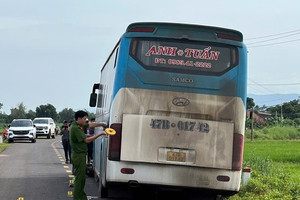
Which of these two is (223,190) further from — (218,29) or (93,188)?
(93,188)

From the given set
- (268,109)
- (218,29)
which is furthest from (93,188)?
(268,109)

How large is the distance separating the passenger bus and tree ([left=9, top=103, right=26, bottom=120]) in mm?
140039

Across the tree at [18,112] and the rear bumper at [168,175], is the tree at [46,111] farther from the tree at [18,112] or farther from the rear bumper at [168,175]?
the rear bumper at [168,175]

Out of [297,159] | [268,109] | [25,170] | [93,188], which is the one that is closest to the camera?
[93,188]

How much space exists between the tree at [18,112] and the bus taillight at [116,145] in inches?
5514

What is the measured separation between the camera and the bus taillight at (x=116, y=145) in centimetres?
1158

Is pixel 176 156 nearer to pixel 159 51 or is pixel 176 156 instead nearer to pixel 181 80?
pixel 181 80

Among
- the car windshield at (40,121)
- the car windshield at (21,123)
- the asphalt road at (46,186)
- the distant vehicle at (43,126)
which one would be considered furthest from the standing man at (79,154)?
the car windshield at (40,121)

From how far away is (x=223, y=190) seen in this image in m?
11.7

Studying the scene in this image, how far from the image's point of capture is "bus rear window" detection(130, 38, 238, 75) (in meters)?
11.8

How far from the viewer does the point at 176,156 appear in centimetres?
1159

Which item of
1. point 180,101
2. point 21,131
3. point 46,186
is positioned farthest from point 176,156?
point 21,131

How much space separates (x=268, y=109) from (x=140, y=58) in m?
128

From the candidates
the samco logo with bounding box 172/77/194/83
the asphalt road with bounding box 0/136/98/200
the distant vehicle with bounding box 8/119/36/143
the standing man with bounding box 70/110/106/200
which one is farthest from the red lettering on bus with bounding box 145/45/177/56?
the distant vehicle with bounding box 8/119/36/143
